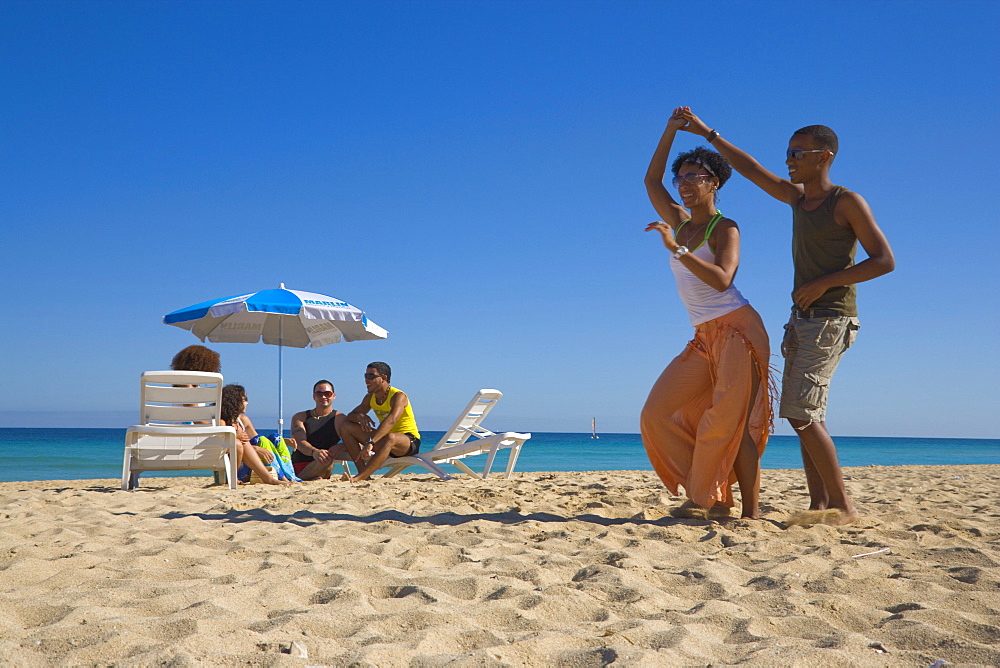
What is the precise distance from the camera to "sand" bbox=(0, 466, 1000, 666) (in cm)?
174

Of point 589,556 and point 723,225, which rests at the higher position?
point 723,225

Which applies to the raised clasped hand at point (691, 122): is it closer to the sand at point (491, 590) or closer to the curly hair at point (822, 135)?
the curly hair at point (822, 135)

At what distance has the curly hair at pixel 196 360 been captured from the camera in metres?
6.43

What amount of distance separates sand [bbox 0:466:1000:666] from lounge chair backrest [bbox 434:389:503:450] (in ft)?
12.3

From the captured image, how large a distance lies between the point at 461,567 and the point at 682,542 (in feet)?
3.37

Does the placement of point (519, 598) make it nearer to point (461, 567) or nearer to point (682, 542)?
point (461, 567)

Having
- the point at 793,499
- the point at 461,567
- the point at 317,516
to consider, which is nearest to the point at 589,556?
the point at 461,567

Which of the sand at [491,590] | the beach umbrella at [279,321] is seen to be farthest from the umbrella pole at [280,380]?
the sand at [491,590]

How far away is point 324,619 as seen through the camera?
1.96 m

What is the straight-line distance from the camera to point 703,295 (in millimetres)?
3791

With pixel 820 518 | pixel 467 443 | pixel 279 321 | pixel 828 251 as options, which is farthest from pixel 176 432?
pixel 828 251

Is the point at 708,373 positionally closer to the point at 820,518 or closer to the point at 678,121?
the point at 820,518

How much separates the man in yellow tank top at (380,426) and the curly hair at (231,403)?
1.16m

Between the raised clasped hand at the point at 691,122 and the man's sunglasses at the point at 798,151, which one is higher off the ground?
the raised clasped hand at the point at 691,122
